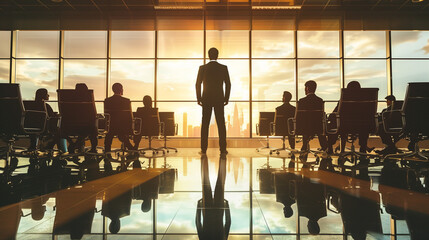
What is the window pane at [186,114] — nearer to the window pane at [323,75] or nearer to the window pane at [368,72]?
the window pane at [323,75]

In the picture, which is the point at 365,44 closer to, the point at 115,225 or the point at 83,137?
the point at 83,137

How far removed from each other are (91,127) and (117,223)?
326 centimetres

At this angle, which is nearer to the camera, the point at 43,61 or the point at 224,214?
the point at 224,214

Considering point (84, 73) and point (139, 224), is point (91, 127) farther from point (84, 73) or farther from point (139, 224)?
point (84, 73)

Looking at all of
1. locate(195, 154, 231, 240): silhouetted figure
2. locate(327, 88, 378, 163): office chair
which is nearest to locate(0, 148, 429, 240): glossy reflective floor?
locate(195, 154, 231, 240): silhouetted figure

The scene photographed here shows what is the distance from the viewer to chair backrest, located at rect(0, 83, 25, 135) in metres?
3.83

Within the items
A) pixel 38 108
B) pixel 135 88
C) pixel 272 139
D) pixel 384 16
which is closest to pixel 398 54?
pixel 384 16

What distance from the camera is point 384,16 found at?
950 cm

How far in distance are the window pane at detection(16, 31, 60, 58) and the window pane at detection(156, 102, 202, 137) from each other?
4113 millimetres

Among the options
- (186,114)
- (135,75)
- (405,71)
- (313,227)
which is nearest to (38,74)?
(135,75)

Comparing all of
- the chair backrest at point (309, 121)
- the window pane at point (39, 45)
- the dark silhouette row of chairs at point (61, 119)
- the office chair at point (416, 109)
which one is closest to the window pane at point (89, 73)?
the window pane at point (39, 45)

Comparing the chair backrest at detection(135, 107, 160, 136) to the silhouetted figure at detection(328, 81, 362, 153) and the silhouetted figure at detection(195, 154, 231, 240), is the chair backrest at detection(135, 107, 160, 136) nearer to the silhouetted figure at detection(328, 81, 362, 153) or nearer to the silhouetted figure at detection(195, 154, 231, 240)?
the silhouetted figure at detection(328, 81, 362, 153)

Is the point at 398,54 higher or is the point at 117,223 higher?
the point at 398,54

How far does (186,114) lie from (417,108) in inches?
275
